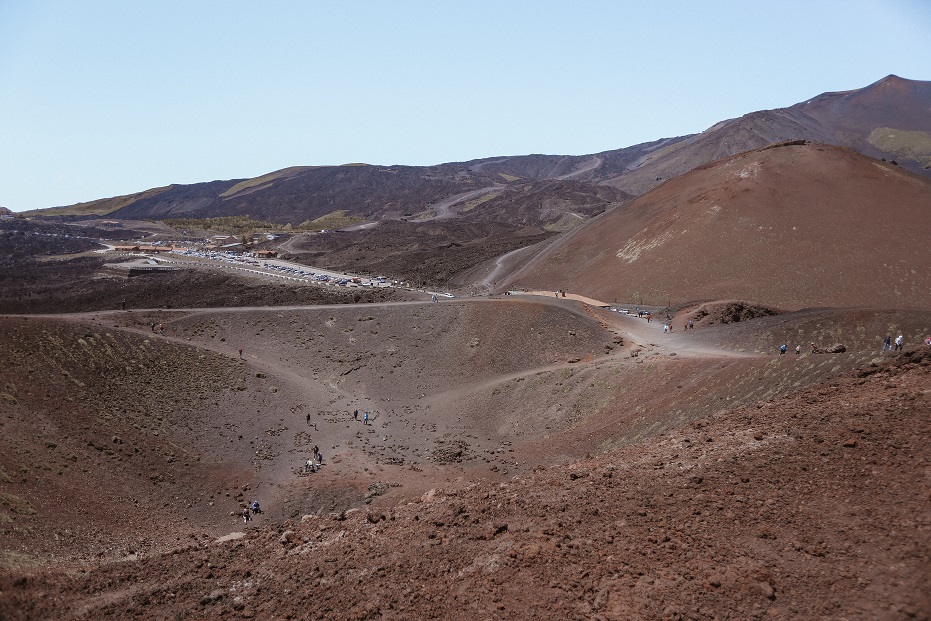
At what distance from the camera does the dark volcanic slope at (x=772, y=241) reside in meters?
60.1

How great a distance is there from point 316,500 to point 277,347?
1141 inches

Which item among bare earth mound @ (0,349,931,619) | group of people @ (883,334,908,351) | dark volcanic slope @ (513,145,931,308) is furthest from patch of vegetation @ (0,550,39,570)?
dark volcanic slope @ (513,145,931,308)

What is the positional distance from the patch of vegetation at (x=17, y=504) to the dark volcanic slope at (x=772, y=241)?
56901mm

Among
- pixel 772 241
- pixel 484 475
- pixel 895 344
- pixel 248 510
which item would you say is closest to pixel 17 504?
pixel 248 510

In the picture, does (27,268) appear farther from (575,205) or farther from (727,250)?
(575,205)

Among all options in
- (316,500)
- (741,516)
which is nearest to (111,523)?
(316,500)

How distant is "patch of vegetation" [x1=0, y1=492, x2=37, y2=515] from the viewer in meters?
20.4

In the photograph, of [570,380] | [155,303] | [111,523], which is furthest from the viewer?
[155,303]

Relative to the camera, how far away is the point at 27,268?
10162cm

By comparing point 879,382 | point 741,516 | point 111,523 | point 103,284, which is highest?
point 103,284

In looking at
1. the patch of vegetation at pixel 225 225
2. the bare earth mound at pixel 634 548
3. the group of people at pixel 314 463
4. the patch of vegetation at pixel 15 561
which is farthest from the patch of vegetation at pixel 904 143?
the patch of vegetation at pixel 15 561

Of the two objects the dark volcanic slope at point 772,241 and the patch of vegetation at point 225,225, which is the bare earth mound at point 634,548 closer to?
the dark volcanic slope at point 772,241

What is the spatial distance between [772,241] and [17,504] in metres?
71.6

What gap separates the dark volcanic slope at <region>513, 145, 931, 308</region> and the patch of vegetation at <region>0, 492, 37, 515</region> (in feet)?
187
